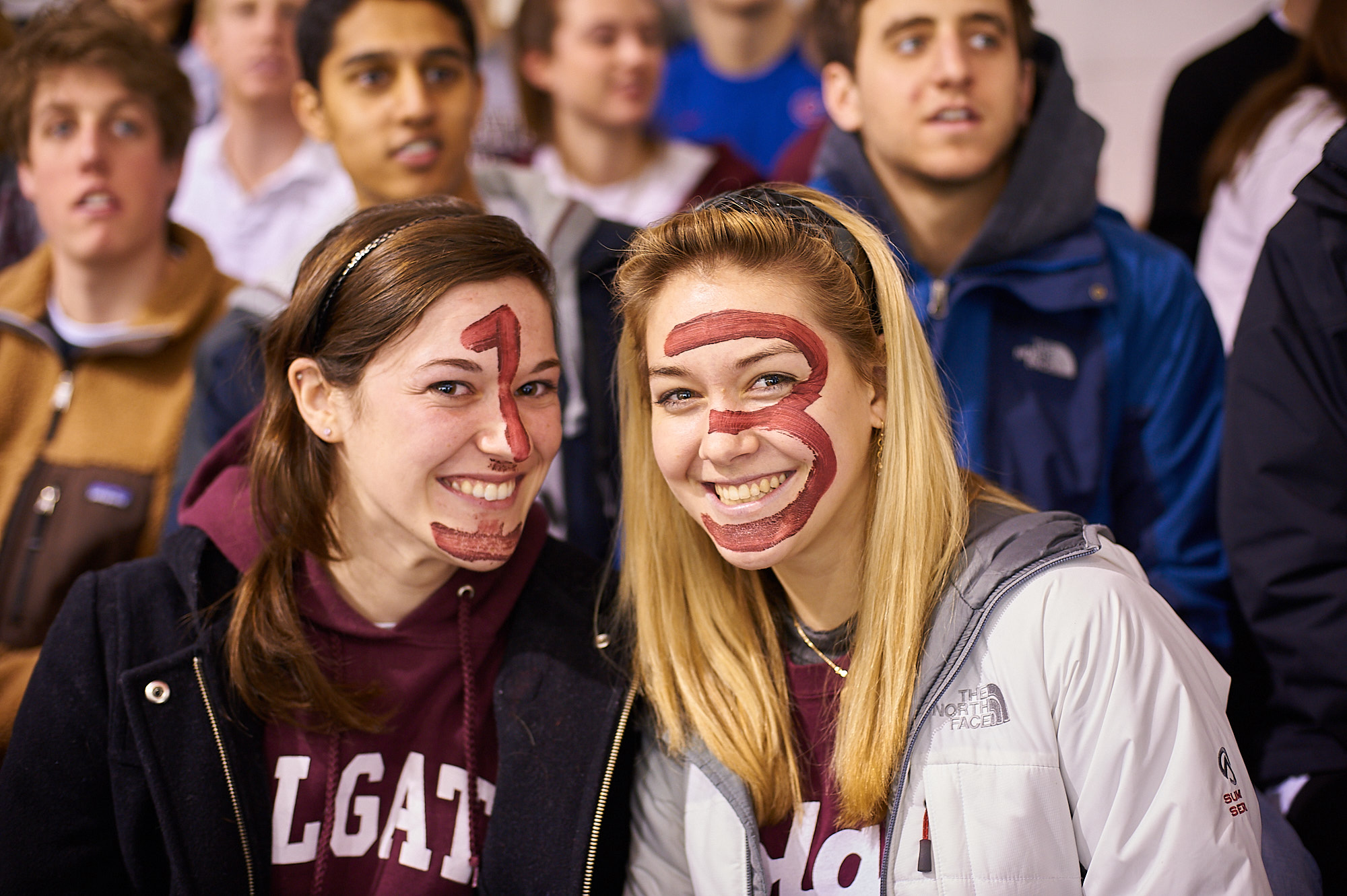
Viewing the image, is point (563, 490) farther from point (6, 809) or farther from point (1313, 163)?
point (1313, 163)

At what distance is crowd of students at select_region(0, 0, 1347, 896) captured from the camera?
195cm

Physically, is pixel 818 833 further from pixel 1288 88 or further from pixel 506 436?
pixel 1288 88

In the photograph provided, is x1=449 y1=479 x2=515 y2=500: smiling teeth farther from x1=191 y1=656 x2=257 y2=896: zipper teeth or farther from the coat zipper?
the coat zipper

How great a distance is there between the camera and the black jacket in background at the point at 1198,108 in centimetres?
364

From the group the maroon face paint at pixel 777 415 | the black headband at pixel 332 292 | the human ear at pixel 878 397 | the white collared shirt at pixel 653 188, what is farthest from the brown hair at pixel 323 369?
the white collared shirt at pixel 653 188

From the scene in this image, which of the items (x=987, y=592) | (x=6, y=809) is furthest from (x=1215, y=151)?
(x=6, y=809)

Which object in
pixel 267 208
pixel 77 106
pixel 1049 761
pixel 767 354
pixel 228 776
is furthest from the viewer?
pixel 267 208

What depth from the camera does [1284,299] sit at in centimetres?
251

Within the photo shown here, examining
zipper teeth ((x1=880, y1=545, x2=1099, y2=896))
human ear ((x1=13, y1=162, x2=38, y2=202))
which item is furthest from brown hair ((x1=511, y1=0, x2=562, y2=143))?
Result: zipper teeth ((x1=880, y1=545, x2=1099, y2=896))

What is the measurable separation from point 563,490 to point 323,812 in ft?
3.51

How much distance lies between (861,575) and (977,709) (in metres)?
0.32

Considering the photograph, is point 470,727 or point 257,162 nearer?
point 470,727

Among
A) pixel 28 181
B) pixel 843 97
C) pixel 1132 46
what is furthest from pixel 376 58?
pixel 1132 46

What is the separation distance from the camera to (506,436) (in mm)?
2158
